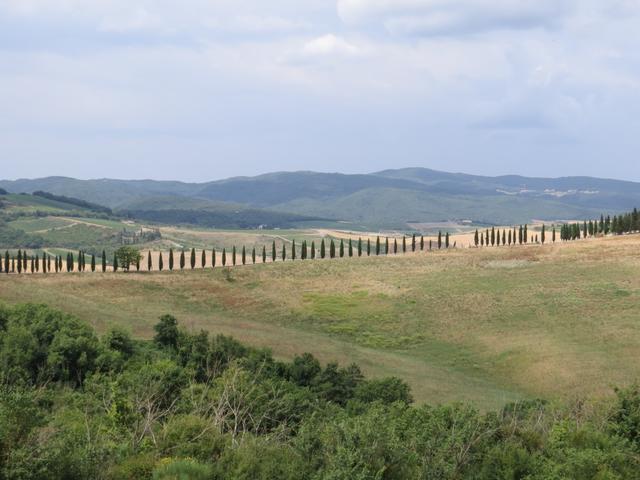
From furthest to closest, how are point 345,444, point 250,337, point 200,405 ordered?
point 250,337
point 200,405
point 345,444

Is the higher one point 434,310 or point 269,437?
point 269,437

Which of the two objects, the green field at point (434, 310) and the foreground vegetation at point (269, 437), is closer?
the foreground vegetation at point (269, 437)

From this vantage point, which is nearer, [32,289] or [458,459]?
[458,459]

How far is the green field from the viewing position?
5307 cm

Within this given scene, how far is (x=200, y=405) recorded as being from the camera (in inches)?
1023

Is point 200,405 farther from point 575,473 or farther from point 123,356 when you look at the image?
point 123,356

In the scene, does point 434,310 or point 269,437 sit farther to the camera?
point 434,310

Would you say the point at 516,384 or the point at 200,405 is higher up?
the point at 200,405

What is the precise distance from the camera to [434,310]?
74000mm

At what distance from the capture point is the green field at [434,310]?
53.1 metres

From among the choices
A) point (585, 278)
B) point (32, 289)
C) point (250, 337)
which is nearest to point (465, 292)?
point (585, 278)

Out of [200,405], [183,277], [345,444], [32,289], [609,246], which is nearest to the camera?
[345,444]

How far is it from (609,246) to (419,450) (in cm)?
8492

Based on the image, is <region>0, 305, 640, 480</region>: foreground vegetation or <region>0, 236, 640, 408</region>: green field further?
<region>0, 236, 640, 408</region>: green field
